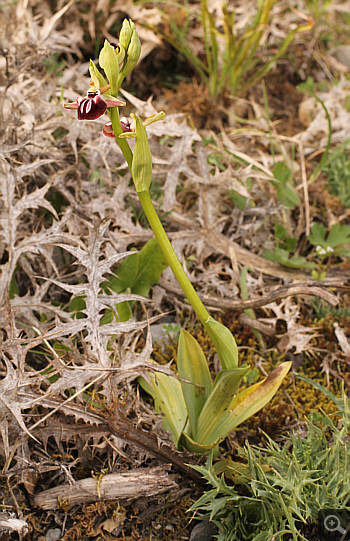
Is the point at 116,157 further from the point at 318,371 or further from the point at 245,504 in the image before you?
the point at 245,504

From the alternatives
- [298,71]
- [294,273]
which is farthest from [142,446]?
[298,71]

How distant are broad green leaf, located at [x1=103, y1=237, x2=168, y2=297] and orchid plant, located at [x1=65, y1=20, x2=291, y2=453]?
45 centimetres

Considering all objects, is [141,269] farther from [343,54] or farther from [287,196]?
[343,54]

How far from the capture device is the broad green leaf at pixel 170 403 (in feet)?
5.32

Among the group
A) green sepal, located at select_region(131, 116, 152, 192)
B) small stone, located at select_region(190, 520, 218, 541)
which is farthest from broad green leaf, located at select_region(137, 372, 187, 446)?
green sepal, located at select_region(131, 116, 152, 192)

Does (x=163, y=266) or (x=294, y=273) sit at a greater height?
(x=163, y=266)

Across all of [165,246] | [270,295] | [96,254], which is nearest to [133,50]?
[165,246]

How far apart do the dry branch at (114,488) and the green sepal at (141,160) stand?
0.92 m

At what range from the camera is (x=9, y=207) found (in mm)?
1847

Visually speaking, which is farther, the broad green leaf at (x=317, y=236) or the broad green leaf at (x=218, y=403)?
the broad green leaf at (x=317, y=236)

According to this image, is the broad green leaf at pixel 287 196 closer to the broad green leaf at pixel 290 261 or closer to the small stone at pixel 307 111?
the broad green leaf at pixel 290 261

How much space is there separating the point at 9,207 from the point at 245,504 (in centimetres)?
142

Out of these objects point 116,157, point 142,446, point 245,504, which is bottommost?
point 245,504

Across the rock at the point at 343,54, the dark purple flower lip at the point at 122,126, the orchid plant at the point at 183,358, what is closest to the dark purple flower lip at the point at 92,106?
the orchid plant at the point at 183,358
